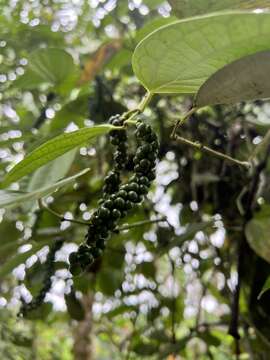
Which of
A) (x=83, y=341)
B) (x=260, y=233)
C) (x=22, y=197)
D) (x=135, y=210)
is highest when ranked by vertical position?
(x=22, y=197)

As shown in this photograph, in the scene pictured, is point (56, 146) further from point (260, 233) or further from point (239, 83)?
point (260, 233)

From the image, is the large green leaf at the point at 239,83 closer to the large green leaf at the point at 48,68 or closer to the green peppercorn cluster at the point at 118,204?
the green peppercorn cluster at the point at 118,204

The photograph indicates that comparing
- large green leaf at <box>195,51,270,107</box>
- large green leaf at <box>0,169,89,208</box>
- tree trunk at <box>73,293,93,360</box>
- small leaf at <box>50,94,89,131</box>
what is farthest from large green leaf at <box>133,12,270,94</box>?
tree trunk at <box>73,293,93,360</box>

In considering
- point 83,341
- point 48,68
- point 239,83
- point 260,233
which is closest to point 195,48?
point 239,83

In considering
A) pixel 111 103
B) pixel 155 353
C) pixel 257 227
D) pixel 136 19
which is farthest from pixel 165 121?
pixel 155 353

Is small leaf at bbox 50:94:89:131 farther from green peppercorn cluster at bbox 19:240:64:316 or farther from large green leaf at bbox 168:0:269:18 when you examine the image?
large green leaf at bbox 168:0:269:18

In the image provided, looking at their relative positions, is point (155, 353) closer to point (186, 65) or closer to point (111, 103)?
point (111, 103)
